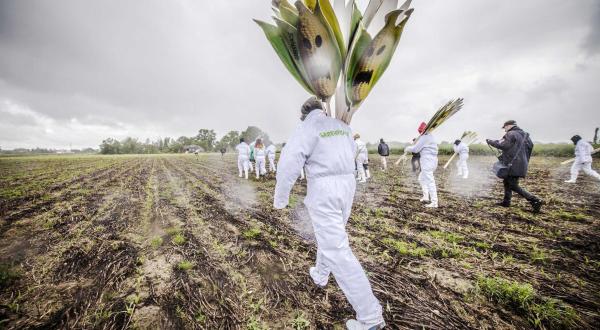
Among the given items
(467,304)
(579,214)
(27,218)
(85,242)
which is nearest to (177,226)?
(85,242)

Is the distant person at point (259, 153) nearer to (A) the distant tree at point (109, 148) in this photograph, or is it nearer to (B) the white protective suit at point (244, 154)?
(B) the white protective suit at point (244, 154)

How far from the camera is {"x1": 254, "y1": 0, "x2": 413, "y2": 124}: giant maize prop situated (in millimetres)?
1548

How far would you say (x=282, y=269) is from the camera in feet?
10.1

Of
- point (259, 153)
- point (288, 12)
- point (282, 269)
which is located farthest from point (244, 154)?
point (288, 12)

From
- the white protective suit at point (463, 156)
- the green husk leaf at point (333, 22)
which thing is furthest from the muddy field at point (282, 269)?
the white protective suit at point (463, 156)

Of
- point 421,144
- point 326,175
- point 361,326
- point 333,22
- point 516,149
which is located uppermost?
point 333,22

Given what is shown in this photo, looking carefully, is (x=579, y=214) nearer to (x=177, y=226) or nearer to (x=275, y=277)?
(x=275, y=277)

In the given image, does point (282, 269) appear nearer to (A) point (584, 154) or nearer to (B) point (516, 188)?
(B) point (516, 188)

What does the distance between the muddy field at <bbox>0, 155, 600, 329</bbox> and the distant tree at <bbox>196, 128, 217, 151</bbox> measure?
360 ft

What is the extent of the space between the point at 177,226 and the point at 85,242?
1517 millimetres

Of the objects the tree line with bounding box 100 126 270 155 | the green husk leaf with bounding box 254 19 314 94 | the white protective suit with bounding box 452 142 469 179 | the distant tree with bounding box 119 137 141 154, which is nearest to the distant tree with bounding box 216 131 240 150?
the tree line with bounding box 100 126 270 155

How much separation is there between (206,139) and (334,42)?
405 feet

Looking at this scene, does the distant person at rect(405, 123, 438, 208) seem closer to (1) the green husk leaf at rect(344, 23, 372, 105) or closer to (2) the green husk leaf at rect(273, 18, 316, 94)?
(1) the green husk leaf at rect(344, 23, 372, 105)

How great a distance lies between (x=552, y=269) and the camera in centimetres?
292
